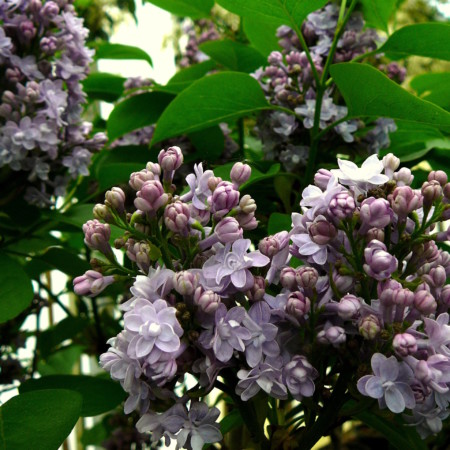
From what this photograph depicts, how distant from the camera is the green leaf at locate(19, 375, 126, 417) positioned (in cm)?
60

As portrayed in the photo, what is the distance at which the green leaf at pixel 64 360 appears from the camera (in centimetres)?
99

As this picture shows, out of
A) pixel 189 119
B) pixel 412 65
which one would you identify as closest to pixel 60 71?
pixel 189 119

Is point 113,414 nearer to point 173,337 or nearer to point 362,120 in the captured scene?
point 362,120

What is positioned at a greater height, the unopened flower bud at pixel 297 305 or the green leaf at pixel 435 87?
the unopened flower bud at pixel 297 305

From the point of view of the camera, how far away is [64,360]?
1038 mm

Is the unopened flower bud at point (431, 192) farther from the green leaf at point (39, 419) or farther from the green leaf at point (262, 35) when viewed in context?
the green leaf at point (262, 35)

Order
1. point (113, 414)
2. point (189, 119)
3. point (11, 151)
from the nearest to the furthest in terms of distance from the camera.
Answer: point (189, 119) < point (11, 151) < point (113, 414)

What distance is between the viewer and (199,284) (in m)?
0.38

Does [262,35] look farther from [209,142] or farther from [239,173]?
[239,173]

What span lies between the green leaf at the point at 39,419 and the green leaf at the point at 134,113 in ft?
1.04

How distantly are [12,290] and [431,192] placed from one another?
1.30 feet

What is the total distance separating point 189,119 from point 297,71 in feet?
0.48

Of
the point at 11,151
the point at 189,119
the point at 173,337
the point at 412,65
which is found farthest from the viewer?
the point at 412,65

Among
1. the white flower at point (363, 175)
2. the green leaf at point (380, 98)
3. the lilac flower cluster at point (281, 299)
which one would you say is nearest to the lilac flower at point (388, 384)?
the lilac flower cluster at point (281, 299)
